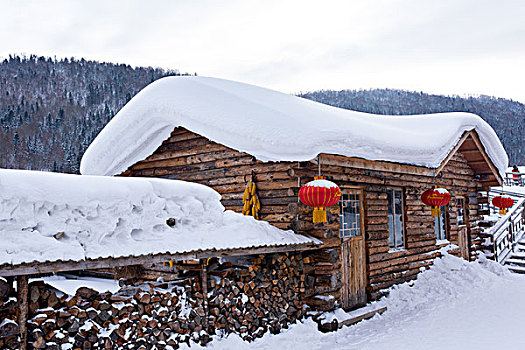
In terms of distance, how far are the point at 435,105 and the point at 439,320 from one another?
109432mm

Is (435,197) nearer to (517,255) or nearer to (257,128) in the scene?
(257,128)

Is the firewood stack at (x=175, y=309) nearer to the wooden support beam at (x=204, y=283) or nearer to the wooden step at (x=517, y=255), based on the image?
the wooden support beam at (x=204, y=283)

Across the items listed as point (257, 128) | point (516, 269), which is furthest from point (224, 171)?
point (516, 269)

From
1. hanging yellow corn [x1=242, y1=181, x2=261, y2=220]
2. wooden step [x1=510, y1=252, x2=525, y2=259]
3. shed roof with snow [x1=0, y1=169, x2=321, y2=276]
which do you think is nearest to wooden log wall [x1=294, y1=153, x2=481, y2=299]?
hanging yellow corn [x1=242, y1=181, x2=261, y2=220]

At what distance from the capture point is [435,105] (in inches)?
4291

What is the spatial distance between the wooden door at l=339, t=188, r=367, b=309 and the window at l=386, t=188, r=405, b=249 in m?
1.66

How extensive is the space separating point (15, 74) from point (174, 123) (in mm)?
90248

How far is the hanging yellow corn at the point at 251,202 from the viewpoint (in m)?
9.03

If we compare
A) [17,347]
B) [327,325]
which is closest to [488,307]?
[327,325]

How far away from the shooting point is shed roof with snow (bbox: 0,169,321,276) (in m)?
5.04

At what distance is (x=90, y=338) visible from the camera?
5.23m

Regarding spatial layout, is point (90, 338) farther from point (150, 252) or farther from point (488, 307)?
point (488, 307)

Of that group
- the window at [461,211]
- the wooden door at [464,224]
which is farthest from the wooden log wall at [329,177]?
the window at [461,211]

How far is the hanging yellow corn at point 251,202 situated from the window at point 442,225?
7.23 metres
